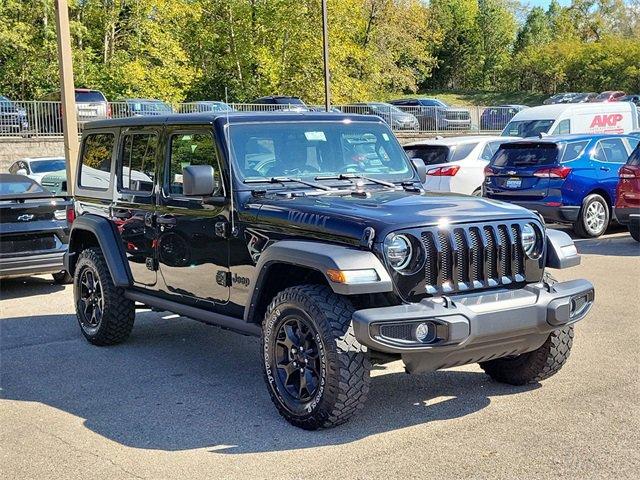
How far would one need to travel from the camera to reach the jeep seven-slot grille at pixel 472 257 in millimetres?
4801

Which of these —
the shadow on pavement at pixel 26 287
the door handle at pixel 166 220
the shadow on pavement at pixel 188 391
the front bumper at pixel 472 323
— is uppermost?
the door handle at pixel 166 220

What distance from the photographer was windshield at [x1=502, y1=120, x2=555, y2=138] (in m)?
19.2

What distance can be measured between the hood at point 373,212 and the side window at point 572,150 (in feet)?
26.8

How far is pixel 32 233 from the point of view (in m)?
9.96

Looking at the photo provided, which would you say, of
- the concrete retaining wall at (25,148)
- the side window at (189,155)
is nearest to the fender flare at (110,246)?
the side window at (189,155)

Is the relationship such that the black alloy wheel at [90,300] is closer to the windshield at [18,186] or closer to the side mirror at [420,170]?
the side mirror at [420,170]

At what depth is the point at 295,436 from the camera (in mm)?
4859

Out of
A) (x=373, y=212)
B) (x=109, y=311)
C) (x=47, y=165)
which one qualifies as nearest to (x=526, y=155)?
(x=109, y=311)

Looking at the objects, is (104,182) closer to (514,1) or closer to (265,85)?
(265,85)

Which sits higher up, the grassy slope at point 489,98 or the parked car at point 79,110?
the grassy slope at point 489,98

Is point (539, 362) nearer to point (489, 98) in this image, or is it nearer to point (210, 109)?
point (210, 109)

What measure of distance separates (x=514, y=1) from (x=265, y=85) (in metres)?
58.6

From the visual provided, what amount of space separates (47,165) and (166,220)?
49.0ft

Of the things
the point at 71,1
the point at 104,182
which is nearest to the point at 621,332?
the point at 104,182
